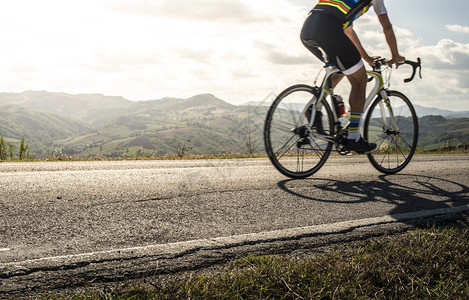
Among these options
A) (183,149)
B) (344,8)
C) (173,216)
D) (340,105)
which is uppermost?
(344,8)

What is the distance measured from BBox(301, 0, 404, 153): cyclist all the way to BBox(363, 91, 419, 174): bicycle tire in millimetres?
569

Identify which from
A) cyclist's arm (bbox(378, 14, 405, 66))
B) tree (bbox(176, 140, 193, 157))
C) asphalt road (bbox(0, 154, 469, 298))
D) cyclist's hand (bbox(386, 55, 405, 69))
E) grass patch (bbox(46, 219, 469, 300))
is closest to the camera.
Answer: grass patch (bbox(46, 219, 469, 300))

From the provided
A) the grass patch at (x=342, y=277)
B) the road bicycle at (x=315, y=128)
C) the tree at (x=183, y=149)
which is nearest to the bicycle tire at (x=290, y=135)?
the road bicycle at (x=315, y=128)

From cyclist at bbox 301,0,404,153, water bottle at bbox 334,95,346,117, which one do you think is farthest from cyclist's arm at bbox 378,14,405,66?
water bottle at bbox 334,95,346,117

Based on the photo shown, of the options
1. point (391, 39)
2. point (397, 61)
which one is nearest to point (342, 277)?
point (391, 39)

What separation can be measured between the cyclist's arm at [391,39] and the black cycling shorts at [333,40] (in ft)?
2.09

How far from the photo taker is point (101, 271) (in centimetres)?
206

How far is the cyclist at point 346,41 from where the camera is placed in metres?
4.75

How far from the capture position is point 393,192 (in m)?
4.38

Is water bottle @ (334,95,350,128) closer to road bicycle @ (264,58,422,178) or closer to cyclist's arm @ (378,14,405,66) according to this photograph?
road bicycle @ (264,58,422,178)

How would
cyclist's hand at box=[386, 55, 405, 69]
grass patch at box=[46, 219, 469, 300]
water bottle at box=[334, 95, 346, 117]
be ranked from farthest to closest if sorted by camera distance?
cyclist's hand at box=[386, 55, 405, 69] → water bottle at box=[334, 95, 346, 117] → grass patch at box=[46, 219, 469, 300]

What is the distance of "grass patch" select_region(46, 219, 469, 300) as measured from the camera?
71.0 inches

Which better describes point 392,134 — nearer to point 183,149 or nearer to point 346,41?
point 346,41

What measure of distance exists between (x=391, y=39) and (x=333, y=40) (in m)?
1.03
